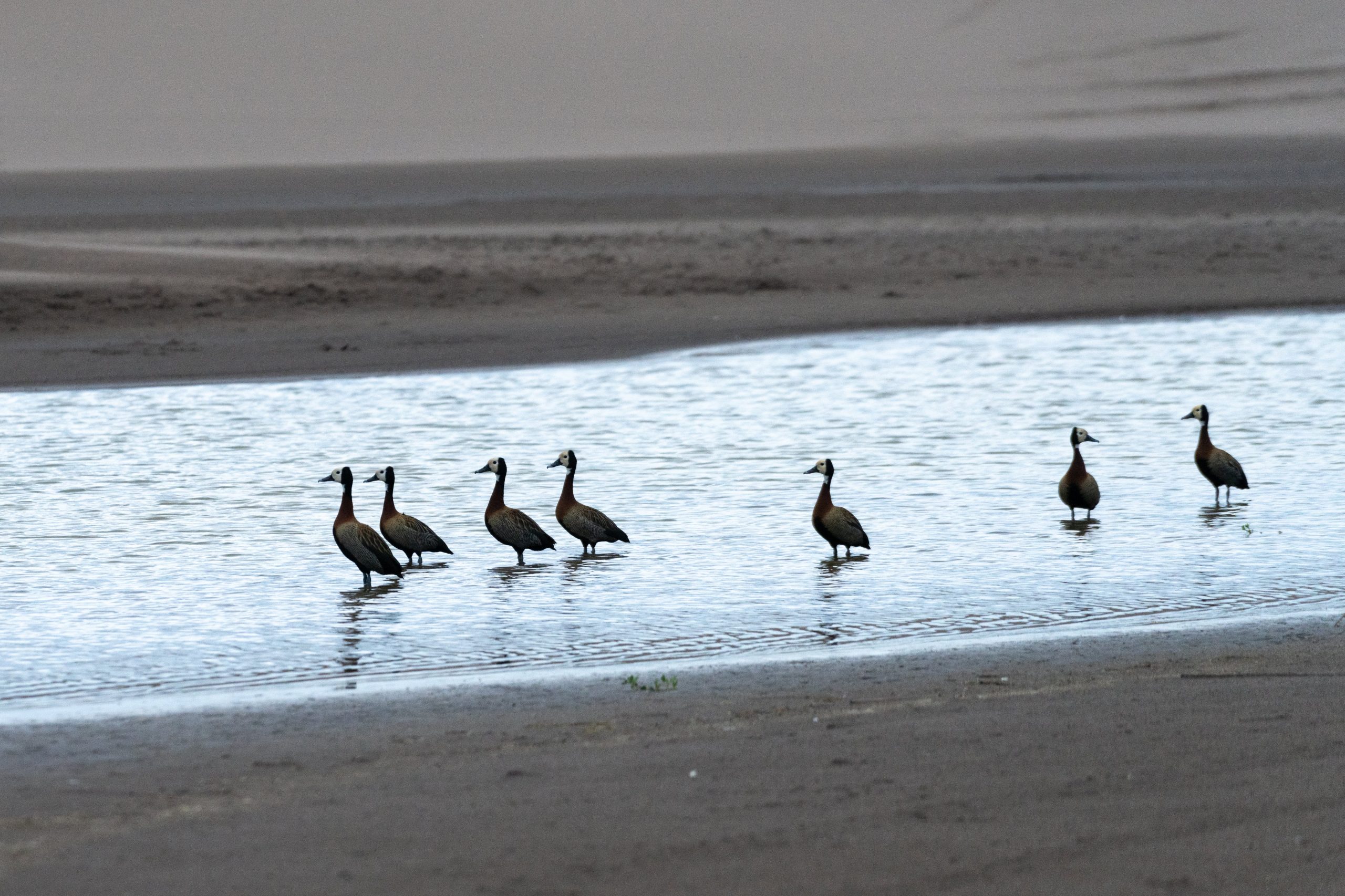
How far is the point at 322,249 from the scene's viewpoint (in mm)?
29891

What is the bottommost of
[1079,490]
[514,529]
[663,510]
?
[663,510]

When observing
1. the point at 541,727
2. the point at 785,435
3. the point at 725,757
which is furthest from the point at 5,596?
the point at 785,435

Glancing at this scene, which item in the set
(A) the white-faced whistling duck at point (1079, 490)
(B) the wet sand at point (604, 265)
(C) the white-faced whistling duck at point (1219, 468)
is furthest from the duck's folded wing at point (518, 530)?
(B) the wet sand at point (604, 265)

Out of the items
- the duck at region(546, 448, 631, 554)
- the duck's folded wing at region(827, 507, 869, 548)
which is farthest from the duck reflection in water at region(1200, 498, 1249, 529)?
the duck at region(546, 448, 631, 554)

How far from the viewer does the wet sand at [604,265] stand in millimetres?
22266

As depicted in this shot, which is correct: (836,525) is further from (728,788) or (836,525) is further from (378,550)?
(728,788)

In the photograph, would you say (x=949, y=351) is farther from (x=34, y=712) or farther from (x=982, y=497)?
(x=34, y=712)

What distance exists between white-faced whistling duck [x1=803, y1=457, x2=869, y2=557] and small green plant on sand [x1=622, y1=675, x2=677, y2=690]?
3218 mm

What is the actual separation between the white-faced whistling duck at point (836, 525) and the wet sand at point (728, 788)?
3010mm

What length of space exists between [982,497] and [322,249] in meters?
18.5

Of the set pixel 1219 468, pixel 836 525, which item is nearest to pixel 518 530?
pixel 836 525

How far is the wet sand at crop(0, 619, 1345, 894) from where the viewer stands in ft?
18.6

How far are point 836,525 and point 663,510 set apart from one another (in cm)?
194

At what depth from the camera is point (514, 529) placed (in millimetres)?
11562
